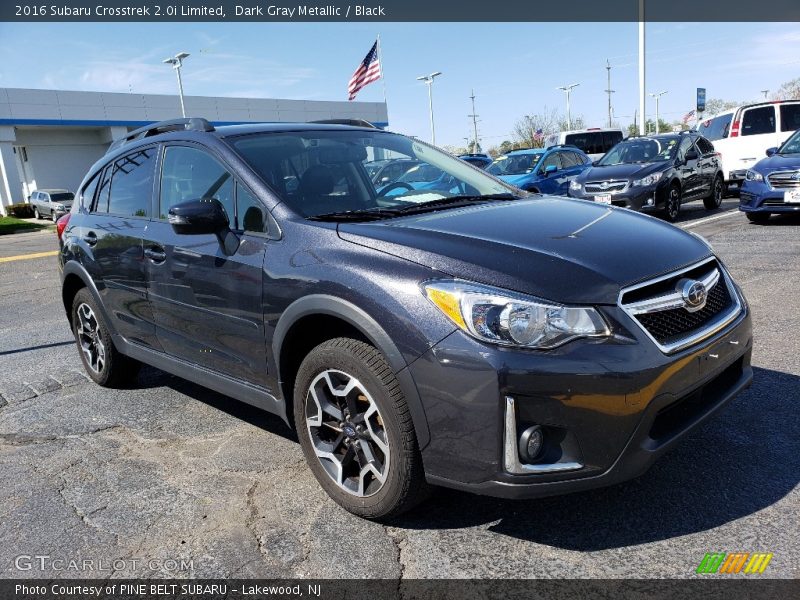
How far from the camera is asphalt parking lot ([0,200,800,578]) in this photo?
2502 mm

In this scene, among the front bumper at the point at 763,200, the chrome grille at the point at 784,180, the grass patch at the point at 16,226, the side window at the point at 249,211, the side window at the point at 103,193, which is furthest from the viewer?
the grass patch at the point at 16,226

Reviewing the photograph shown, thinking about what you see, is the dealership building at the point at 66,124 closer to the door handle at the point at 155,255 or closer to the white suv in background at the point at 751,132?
the white suv in background at the point at 751,132

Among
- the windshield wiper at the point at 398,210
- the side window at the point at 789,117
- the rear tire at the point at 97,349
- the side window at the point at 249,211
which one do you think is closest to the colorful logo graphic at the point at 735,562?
the windshield wiper at the point at 398,210

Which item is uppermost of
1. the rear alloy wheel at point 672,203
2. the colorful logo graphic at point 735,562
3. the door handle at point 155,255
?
the door handle at point 155,255

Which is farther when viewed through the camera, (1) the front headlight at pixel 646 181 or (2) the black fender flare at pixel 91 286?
(1) the front headlight at pixel 646 181

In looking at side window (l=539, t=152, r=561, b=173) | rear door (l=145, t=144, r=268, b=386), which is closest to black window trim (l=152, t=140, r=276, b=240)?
rear door (l=145, t=144, r=268, b=386)

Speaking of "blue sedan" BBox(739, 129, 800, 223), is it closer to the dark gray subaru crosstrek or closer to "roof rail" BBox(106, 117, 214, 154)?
the dark gray subaru crosstrek

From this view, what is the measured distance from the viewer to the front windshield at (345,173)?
3.29m

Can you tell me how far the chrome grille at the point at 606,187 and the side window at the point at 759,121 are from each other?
6133 millimetres

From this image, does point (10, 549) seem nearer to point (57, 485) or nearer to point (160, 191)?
point (57, 485)

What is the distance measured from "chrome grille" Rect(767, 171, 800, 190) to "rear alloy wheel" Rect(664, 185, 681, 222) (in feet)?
6.63

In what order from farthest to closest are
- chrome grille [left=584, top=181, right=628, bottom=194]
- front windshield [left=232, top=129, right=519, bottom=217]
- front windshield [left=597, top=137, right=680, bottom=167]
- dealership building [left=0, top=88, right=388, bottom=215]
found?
dealership building [left=0, top=88, right=388, bottom=215]
front windshield [left=597, top=137, right=680, bottom=167]
chrome grille [left=584, top=181, right=628, bottom=194]
front windshield [left=232, top=129, right=519, bottom=217]

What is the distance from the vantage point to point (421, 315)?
242cm

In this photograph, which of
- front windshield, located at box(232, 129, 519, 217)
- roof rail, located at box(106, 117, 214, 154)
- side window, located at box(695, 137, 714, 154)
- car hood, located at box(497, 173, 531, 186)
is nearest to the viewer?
front windshield, located at box(232, 129, 519, 217)
